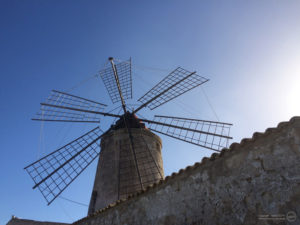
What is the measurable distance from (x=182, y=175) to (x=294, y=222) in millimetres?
1565

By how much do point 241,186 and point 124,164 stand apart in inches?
215

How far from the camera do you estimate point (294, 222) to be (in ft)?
7.06

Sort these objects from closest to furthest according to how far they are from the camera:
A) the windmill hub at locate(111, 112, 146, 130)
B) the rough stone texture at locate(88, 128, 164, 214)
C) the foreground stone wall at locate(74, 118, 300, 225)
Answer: the foreground stone wall at locate(74, 118, 300, 225), the rough stone texture at locate(88, 128, 164, 214), the windmill hub at locate(111, 112, 146, 130)

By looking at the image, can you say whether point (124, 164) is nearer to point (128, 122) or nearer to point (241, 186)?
point (128, 122)

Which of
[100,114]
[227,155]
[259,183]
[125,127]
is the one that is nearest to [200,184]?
[227,155]

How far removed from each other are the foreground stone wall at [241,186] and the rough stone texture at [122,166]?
345cm

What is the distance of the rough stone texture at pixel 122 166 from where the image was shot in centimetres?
724

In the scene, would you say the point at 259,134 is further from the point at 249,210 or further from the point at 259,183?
the point at 249,210

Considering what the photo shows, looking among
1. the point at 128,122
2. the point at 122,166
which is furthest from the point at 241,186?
the point at 128,122

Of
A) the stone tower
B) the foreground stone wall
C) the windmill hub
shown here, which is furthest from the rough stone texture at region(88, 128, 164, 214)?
the foreground stone wall

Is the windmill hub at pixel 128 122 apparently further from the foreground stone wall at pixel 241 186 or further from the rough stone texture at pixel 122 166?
the foreground stone wall at pixel 241 186

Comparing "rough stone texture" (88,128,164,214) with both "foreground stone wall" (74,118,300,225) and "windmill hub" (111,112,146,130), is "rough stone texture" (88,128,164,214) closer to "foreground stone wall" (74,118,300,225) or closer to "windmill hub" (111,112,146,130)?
"windmill hub" (111,112,146,130)

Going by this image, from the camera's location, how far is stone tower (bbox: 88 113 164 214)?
285 inches

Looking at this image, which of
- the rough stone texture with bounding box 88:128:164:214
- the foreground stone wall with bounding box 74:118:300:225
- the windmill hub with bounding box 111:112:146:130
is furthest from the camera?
the windmill hub with bounding box 111:112:146:130
